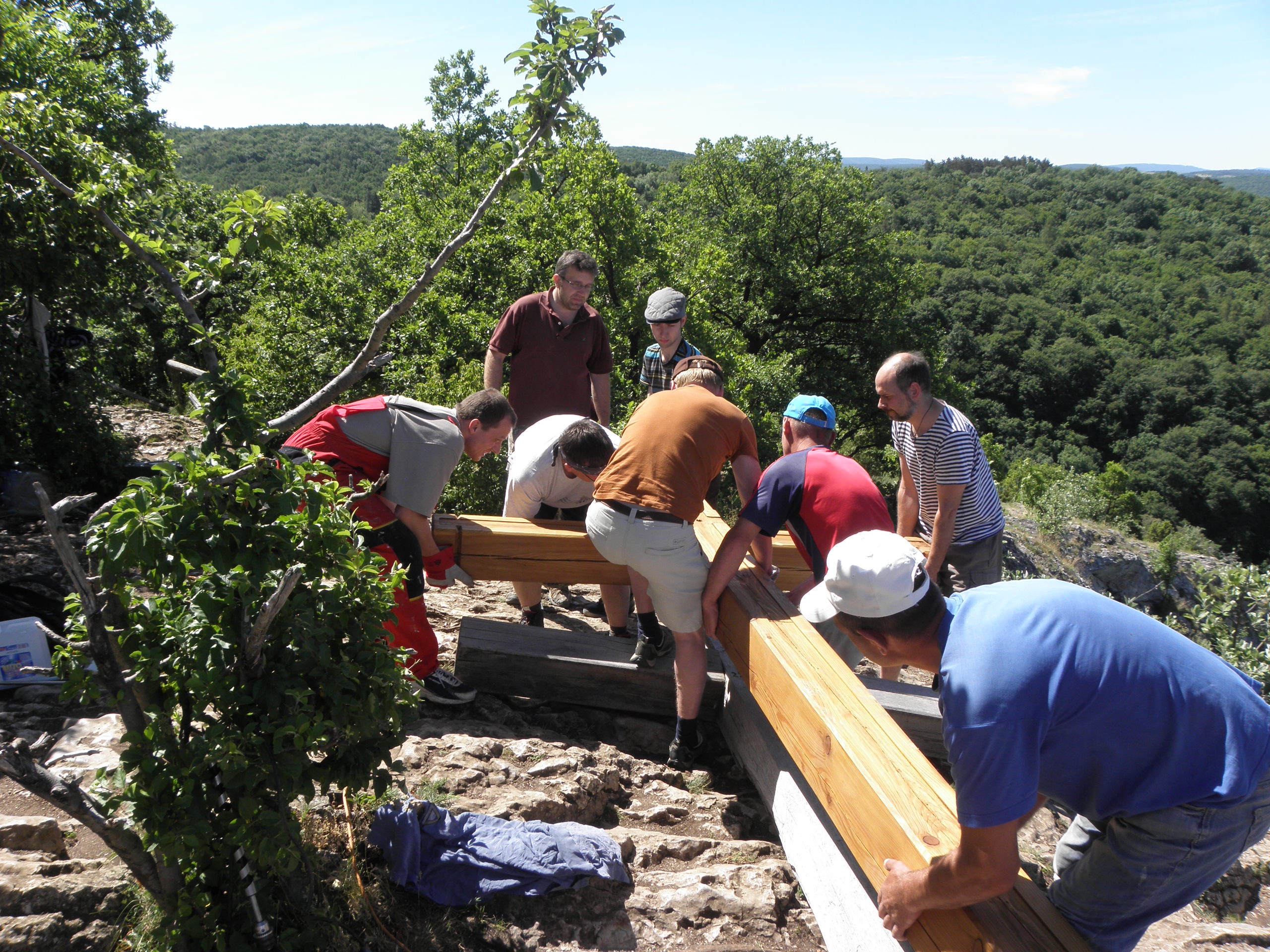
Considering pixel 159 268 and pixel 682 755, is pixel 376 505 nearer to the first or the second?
pixel 159 268

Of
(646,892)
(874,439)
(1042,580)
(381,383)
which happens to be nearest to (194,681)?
(646,892)

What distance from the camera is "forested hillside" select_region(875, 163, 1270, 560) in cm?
4309

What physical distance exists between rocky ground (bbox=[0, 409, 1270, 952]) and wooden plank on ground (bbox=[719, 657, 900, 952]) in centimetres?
14

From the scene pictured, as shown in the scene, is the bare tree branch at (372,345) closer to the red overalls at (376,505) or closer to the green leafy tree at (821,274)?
the red overalls at (376,505)

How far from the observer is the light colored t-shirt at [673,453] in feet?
11.3

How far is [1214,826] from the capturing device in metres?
1.85

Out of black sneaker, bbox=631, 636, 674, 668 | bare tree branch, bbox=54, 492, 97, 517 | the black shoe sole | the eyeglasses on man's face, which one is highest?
the eyeglasses on man's face

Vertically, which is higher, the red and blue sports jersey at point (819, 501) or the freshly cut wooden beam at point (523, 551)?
the red and blue sports jersey at point (819, 501)

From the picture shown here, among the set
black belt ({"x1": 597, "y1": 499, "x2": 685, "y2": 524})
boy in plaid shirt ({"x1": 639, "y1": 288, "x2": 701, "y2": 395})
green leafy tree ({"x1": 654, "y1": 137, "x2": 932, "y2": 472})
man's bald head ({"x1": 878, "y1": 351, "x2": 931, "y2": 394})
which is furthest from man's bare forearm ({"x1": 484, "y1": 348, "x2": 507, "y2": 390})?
green leafy tree ({"x1": 654, "y1": 137, "x2": 932, "y2": 472})

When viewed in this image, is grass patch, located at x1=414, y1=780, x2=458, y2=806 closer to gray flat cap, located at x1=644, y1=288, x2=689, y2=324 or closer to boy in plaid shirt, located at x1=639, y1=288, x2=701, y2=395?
boy in plaid shirt, located at x1=639, y1=288, x2=701, y2=395

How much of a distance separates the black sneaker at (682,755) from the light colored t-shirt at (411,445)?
4.97 ft

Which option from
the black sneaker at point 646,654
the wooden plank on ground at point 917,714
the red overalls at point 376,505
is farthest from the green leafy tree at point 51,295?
the wooden plank on ground at point 917,714

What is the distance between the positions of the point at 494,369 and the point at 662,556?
198cm

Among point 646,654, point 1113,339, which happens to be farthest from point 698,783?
point 1113,339
